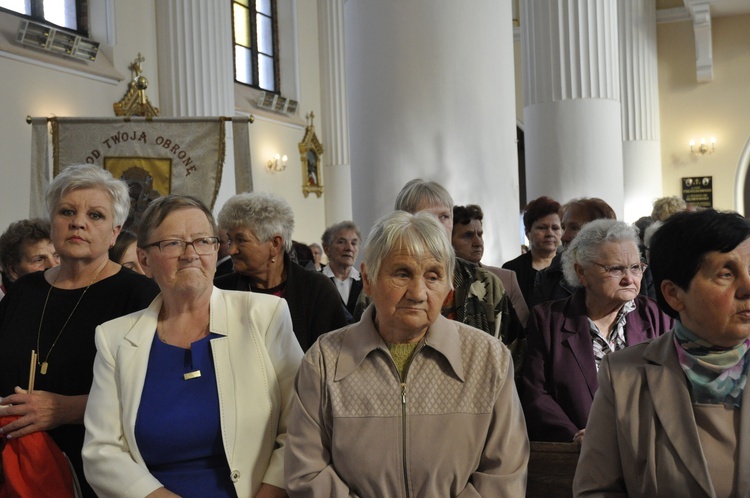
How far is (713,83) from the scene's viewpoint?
16297 millimetres

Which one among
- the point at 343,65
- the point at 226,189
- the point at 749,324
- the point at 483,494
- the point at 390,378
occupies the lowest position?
the point at 483,494

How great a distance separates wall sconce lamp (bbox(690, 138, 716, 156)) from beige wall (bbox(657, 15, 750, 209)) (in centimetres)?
7

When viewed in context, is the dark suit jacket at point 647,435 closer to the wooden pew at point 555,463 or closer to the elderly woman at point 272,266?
the wooden pew at point 555,463

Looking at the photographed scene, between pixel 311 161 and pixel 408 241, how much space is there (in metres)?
14.1

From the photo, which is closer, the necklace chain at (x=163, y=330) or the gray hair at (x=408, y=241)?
the gray hair at (x=408, y=241)

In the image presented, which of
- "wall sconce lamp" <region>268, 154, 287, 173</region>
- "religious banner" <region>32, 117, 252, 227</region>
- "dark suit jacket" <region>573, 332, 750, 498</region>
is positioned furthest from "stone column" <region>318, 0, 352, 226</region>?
"dark suit jacket" <region>573, 332, 750, 498</region>

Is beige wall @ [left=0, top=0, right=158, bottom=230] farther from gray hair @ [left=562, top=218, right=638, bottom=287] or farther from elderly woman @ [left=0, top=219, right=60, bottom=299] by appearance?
gray hair @ [left=562, top=218, right=638, bottom=287]

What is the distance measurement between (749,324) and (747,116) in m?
15.8

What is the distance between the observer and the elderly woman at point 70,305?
270 cm

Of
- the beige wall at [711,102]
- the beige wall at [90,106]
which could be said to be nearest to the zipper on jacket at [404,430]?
the beige wall at [90,106]

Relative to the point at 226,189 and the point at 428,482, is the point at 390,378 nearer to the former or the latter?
the point at 428,482

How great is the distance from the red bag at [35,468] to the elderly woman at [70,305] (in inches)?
1.7

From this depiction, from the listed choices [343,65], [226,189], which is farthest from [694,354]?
[343,65]

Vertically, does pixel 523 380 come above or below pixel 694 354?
below
